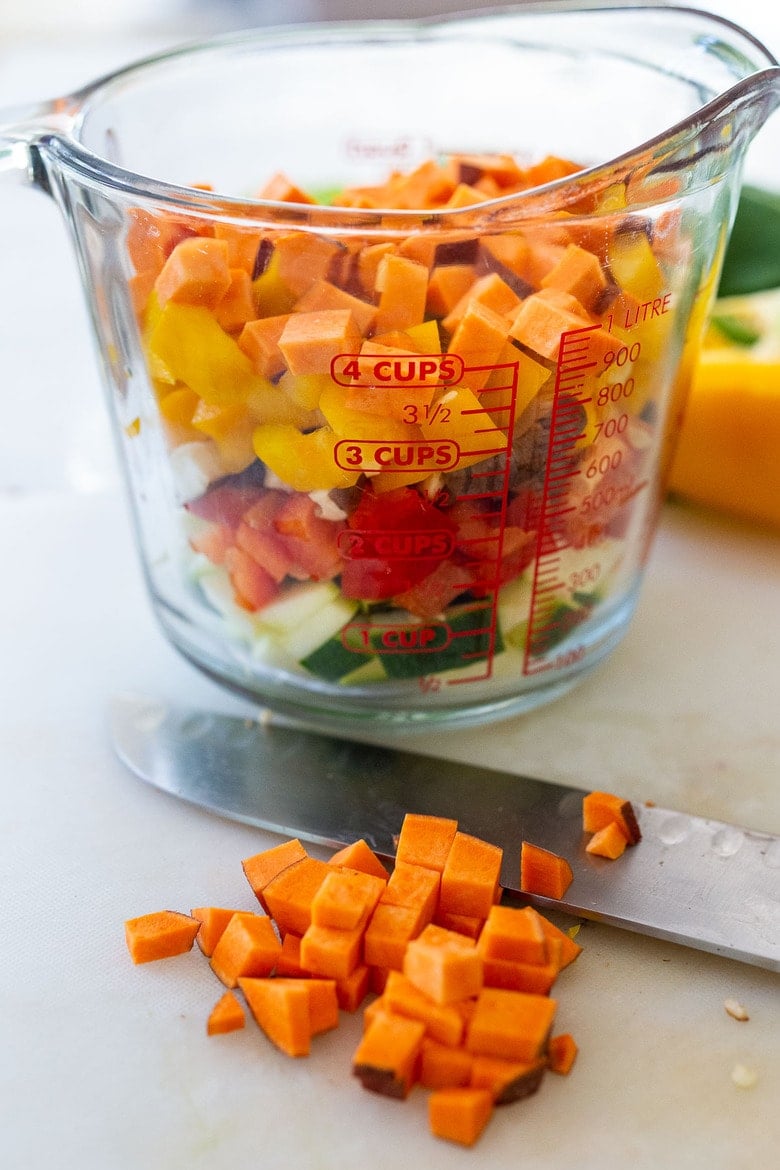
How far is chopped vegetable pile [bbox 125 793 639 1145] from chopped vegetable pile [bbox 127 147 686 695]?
6.7 inches

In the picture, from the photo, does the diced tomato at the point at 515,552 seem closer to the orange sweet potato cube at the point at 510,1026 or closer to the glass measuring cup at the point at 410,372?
the glass measuring cup at the point at 410,372

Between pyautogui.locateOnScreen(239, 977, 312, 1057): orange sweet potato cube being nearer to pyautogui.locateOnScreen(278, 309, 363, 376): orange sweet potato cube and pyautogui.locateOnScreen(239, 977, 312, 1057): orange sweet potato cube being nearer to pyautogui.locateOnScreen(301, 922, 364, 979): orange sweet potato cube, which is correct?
pyautogui.locateOnScreen(301, 922, 364, 979): orange sweet potato cube

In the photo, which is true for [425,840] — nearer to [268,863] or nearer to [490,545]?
[268,863]

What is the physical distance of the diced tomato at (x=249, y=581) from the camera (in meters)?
0.88

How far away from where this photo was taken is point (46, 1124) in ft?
2.24

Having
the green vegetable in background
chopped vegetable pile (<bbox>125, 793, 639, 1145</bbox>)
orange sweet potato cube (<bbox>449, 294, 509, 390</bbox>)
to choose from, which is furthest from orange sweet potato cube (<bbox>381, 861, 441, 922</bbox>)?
the green vegetable in background

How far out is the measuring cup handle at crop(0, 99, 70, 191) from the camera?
0.83 metres

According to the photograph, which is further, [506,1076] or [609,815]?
[609,815]

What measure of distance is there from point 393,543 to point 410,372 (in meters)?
0.13

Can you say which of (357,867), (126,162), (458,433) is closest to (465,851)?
(357,867)

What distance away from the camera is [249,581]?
35.3 inches

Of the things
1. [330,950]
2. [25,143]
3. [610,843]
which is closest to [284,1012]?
[330,950]

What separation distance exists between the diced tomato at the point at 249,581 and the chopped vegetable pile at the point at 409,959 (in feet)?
0.63

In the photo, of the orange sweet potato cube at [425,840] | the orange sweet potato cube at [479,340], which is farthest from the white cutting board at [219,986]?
the orange sweet potato cube at [479,340]
